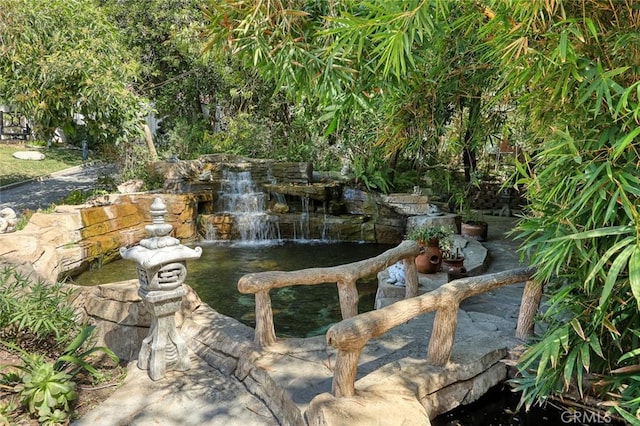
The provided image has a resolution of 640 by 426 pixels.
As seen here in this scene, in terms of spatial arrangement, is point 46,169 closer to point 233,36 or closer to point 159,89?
point 159,89

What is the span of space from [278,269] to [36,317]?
4.05 metres

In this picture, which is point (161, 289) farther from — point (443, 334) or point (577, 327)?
point (577, 327)

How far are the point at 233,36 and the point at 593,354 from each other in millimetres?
2680

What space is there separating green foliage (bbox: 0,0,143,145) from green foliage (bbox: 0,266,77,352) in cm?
403

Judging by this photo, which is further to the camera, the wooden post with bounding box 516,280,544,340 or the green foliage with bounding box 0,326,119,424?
the wooden post with bounding box 516,280,544,340

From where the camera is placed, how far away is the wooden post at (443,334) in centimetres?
276

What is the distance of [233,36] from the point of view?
291 cm

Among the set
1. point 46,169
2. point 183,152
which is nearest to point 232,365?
point 183,152

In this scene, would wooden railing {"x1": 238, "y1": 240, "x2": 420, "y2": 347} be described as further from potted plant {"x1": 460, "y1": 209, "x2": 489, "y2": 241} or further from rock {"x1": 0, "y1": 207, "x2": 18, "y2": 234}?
→ rock {"x1": 0, "y1": 207, "x2": 18, "y2": 234}

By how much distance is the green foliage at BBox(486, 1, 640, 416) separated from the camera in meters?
1.86

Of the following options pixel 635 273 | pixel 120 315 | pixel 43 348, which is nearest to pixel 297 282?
pixel 120 315

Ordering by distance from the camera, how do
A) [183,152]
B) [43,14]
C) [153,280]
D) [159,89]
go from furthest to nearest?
[159,89] < [183,152] < [43,14] < [153,280]

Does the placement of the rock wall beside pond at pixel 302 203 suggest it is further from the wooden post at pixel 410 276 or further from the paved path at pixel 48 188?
the wooden post at pixel 410 276

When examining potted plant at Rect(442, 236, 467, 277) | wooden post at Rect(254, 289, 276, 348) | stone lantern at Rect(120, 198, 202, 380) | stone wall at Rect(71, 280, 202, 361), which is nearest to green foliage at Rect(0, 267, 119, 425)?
stone wall at Rect(71, 280, 202, 361)
